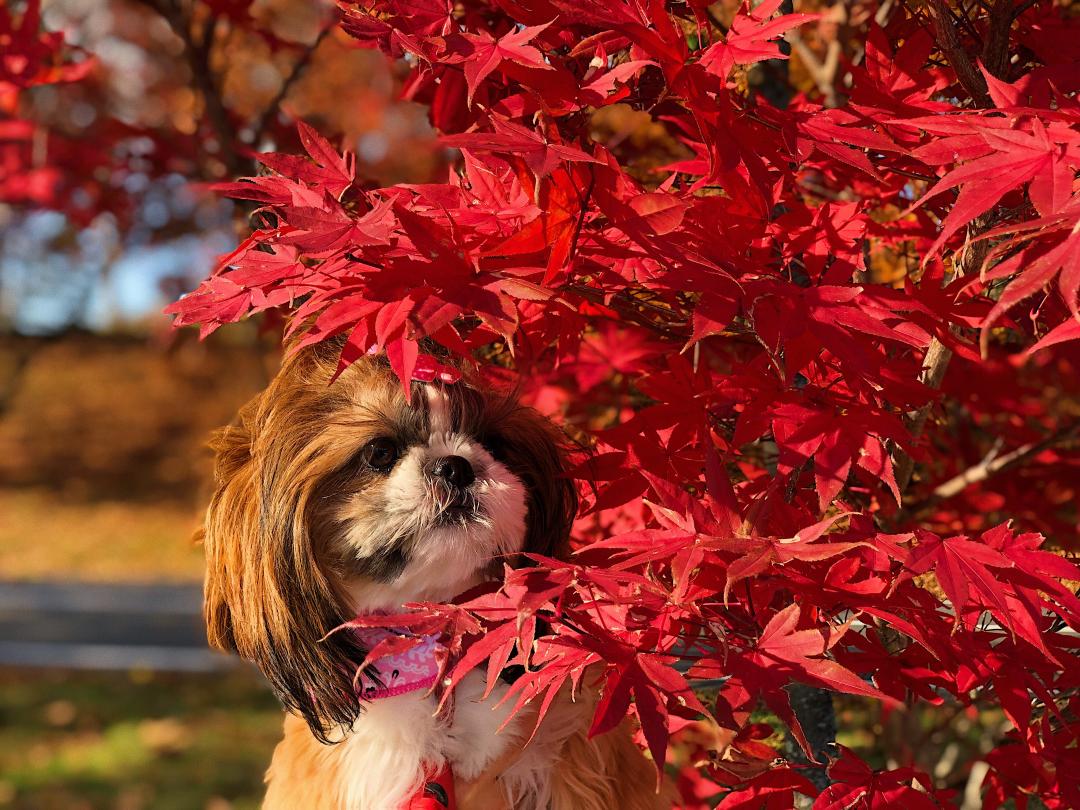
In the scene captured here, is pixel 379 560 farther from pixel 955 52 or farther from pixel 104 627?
pixel 104 627

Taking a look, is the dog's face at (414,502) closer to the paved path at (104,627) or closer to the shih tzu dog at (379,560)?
the shih tzu dog at (379,560)

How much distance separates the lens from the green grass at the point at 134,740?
637 cm

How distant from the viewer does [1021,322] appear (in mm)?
2262

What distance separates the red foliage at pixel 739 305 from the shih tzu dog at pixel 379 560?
141 mm

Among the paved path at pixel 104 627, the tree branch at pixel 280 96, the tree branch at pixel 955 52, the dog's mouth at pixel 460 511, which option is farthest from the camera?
the paved path at pixel 104 627

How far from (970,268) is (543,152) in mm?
907

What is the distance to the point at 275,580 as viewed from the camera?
209cm

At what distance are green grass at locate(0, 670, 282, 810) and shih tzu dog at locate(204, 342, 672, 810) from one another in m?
4.51

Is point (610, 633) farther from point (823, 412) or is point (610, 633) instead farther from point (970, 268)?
point (970, 268)

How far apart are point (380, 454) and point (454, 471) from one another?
175mm

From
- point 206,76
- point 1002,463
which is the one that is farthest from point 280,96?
point 1002,463

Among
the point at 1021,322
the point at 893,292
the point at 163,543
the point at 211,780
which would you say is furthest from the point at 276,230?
the point at 163,543

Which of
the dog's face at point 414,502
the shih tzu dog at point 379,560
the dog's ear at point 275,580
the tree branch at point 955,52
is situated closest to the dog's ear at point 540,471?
the shih tzu dog at point 379,560

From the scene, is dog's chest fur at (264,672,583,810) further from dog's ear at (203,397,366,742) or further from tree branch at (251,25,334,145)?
tree branch at (251,25,334,145)
